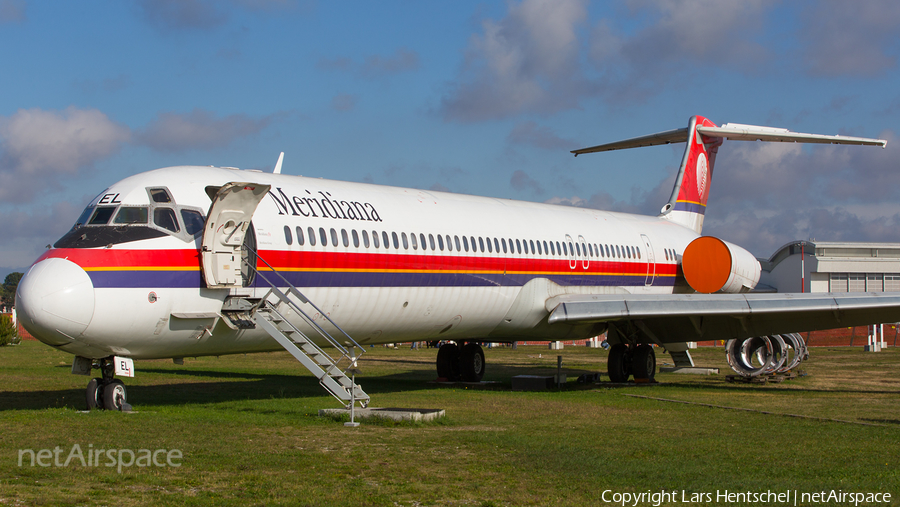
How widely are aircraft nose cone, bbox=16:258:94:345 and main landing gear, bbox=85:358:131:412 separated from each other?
1493 millimetres

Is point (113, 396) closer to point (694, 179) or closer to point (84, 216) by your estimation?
point (84, 216)

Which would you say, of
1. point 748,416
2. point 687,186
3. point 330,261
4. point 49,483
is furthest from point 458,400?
point 687,186

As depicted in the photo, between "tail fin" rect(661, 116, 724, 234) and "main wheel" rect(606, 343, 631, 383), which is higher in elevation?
"tail fin" rect(661, 116, 724, 234)

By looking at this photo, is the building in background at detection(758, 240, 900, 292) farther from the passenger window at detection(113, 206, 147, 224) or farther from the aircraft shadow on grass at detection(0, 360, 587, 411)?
the passenger window at detection(113, 206, 147, 224)

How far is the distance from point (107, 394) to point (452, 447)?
596 cm

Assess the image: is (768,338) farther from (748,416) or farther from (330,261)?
(330,261)

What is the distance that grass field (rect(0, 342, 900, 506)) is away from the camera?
815 centimetres

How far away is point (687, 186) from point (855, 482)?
2100 centimetres

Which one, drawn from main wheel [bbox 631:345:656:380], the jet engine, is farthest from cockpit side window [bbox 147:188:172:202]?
the jet engine

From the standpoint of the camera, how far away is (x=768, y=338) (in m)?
24.1


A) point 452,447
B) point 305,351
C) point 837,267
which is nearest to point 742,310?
point 305,351

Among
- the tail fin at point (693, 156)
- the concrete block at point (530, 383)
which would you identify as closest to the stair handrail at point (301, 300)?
the concrete block at point (530, 383)

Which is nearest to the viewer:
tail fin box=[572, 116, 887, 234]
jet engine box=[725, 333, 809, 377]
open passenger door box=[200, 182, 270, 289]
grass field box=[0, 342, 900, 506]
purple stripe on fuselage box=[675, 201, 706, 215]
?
grass field box=[0, 342, 900, 506]

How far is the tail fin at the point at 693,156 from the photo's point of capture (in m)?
27.9
